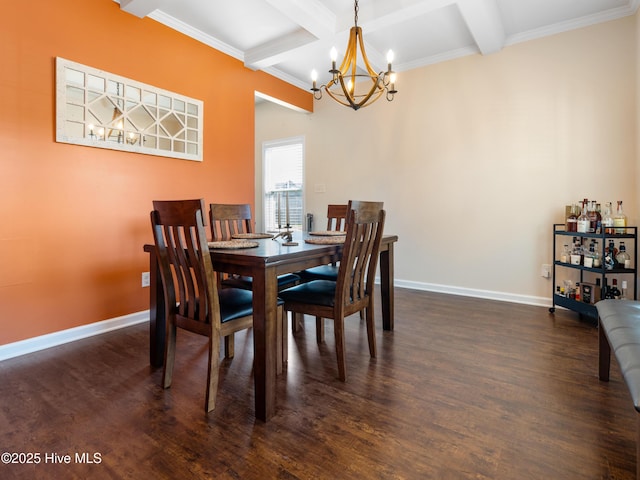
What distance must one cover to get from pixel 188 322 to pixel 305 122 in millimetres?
3898

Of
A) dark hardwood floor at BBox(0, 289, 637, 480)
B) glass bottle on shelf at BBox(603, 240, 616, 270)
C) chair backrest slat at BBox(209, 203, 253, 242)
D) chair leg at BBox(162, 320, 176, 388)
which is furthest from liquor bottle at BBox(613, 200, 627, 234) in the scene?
chair leg at BBox(162, 320, 176, 388)

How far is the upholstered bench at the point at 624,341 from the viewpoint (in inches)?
42.6

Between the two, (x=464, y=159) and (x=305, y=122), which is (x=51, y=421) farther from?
(x=305, y=122)

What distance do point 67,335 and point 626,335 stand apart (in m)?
3.29

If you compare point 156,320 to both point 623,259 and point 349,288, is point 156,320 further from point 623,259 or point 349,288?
point 623,259

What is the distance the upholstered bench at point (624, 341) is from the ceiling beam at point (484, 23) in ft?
7.70

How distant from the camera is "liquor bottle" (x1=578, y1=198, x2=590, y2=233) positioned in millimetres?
2857

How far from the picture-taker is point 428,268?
4.09 m

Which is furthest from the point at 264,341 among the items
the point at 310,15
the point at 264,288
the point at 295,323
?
the point at 310,15

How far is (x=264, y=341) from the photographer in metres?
1.58

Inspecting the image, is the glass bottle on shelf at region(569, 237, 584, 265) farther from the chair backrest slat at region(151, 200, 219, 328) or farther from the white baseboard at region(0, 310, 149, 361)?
the white baseboard at region(0, 310, 149, 361)

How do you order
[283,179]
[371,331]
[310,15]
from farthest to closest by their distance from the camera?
1. [283,179]
2. [310,15]
3. [371,331]

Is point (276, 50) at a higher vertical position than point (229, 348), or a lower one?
higher

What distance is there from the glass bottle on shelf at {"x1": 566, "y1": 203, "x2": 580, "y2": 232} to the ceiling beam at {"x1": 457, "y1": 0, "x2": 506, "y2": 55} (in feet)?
5.63
